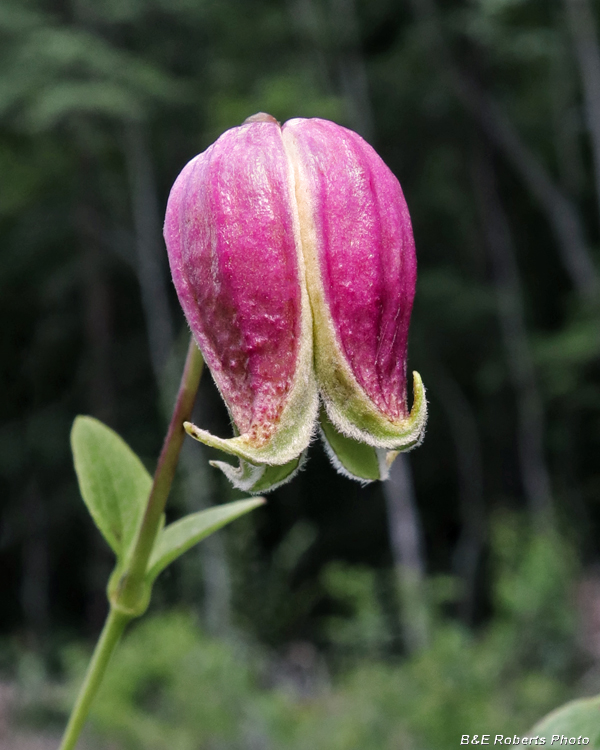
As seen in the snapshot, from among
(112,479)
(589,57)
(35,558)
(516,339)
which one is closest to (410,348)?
(516,339)

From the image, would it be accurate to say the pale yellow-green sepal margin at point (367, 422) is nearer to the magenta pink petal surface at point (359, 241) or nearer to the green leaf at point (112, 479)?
the magenta pink petal surface at point (359, 241)

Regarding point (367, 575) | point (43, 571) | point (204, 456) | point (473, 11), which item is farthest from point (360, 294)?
point (43, 571)

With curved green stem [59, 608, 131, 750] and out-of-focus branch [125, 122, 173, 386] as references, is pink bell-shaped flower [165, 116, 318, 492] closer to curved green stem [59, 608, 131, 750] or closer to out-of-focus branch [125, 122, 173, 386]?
curved green stem [59, 608, 131, 750]

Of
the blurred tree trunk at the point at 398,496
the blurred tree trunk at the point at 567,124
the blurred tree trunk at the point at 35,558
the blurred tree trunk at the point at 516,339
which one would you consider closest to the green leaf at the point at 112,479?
the blurred tree trunk at the point at 398,496

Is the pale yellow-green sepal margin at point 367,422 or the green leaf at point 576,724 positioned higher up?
the pale yellow-green sepal margin at point 367,422

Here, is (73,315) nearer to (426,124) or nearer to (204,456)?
(204,456)

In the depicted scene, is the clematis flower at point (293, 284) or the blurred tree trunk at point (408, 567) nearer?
the clematis flower at point (293, 284)

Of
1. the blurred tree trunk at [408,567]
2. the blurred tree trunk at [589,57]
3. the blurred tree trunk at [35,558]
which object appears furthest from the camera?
the blurred tree trunk at [35,558]
